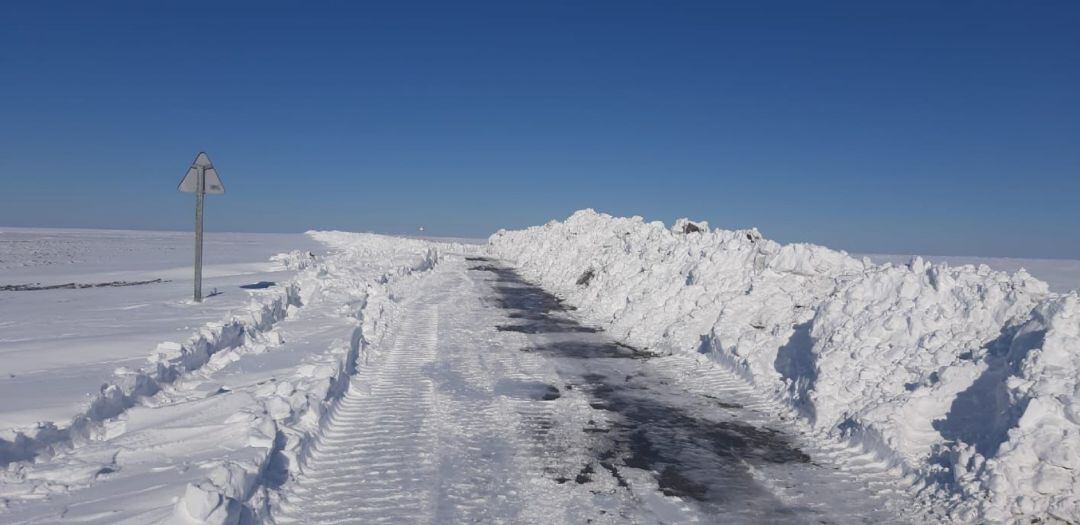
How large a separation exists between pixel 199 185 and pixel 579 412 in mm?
9477

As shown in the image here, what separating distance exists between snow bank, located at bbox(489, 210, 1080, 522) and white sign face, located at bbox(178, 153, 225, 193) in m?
8.21

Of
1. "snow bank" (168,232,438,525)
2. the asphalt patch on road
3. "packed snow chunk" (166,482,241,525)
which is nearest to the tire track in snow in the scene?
"snow bank" (168,232,438,525)

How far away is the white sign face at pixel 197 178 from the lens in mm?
13109

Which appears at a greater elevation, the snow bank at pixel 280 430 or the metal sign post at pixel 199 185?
the metal sign post at pixel 199 185

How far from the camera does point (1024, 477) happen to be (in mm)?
4914

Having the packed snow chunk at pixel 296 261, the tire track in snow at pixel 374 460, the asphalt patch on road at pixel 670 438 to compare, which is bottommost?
the tire track in snow at pixel 374 460

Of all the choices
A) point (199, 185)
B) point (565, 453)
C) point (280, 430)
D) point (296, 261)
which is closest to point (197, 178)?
point (199, 185)

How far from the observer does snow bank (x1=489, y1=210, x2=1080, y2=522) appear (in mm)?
5023

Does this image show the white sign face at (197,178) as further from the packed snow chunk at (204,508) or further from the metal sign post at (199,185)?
the packed snow chunk at (204,508)

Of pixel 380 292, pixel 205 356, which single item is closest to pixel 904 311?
pixel 205 356

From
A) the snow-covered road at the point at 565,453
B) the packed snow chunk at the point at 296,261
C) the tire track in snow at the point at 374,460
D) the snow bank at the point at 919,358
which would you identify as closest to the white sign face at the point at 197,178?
the snow-covered road at the point at 565,453

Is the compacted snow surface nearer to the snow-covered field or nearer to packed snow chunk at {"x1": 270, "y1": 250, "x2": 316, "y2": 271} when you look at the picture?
the snow-covered field

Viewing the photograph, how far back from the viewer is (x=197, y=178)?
1319cm

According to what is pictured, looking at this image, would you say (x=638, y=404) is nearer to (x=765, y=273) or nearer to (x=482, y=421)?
(x=482, y=421)
